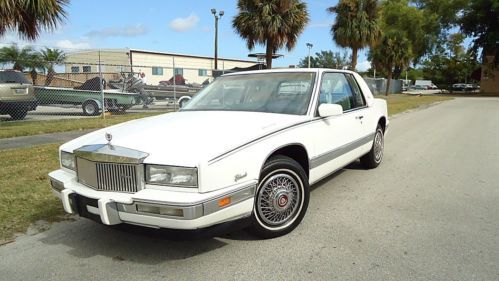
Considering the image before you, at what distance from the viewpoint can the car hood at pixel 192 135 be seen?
313 cm

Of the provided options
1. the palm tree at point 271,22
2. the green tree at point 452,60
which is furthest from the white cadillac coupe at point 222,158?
the green tree at point 452,60

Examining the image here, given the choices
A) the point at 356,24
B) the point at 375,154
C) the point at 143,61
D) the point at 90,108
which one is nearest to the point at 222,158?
the point at 375,154

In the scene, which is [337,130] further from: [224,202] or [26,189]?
[26,189]

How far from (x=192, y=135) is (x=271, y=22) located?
16912 millimetres

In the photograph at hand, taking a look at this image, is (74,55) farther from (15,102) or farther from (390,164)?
(390,164)

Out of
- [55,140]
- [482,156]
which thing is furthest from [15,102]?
[482,156]

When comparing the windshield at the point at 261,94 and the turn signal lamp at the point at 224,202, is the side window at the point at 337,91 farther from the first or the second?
the turn signal lamp at the point at 224,202

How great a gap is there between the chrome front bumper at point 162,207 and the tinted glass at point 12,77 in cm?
1125

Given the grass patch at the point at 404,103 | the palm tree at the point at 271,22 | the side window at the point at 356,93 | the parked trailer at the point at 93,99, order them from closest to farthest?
the side window at the point at 356,93 < the parked trailer at the point at 93,99 < the palm tree at the point at 271,22 < the grass patch at the point at 404,103

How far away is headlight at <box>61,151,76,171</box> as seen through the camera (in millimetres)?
3772

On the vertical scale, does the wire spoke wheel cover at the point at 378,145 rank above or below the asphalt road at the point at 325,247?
above

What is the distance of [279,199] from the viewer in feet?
12.4

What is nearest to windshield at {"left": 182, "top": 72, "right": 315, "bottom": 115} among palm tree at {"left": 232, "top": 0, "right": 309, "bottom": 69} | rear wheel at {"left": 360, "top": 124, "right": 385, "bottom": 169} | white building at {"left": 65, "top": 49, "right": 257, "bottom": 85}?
rear wheel at {"left": 360, "top": 124, "right": 385, "bottom": 169}

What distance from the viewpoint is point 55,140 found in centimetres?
927
